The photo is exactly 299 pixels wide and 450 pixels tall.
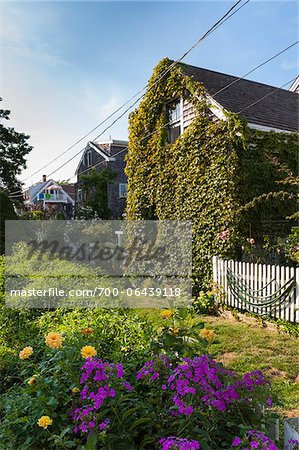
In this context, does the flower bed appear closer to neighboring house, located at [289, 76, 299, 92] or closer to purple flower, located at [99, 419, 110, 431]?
purple flower, located at [99, 419, 110, 431]

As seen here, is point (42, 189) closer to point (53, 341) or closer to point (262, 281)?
point (262, 281)

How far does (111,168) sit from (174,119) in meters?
13.8

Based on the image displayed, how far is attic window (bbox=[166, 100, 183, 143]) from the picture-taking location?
377 inches

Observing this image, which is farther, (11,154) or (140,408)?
(11,154)

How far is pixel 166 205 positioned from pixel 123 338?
265 inches

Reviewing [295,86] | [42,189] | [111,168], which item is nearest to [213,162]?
[295,86]

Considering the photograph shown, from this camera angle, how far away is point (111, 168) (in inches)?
912

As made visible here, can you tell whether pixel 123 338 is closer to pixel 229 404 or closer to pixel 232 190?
pixel 229 404

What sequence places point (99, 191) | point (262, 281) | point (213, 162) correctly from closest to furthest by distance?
point (262, 281) < point (213, 162) < point (99, 191)

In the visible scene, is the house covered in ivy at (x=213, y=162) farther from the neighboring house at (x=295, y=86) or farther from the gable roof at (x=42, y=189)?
the gable roof at (x=42, y=189)

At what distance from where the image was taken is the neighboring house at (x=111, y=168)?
22625 millimetres

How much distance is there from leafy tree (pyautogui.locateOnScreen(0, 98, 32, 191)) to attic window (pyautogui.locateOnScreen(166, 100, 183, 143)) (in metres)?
20.6

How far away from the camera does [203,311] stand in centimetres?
748

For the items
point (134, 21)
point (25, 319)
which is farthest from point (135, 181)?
point (25, 319)
